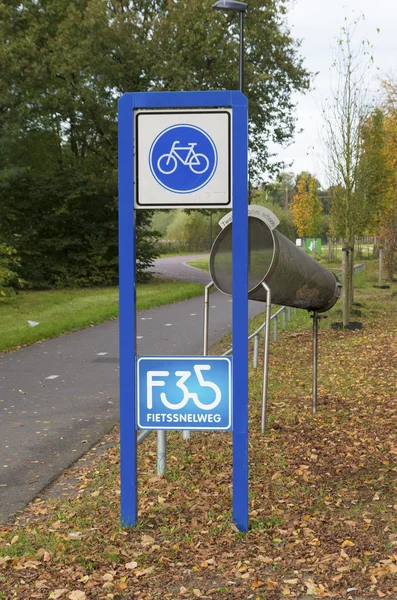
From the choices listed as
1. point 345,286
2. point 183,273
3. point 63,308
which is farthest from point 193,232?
point 345,286

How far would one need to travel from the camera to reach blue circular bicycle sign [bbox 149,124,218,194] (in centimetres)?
435

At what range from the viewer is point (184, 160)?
4.37 meters

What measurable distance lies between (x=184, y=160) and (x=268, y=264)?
2.23 meters

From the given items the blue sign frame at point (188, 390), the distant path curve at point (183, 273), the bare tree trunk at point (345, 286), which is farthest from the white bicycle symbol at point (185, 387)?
the distant path curve at point (183, 273)

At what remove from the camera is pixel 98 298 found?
2397 centimetres

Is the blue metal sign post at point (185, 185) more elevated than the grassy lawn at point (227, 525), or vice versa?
the blue metal sign post at point (185, 185)

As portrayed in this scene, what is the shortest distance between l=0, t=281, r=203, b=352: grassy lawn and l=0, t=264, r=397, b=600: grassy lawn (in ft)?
25.2

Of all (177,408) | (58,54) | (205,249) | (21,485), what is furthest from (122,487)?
(205,249)

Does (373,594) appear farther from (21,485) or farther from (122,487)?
(21,485)

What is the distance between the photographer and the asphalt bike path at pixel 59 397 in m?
6.16

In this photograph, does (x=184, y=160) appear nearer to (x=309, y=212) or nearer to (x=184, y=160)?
(x=184, y=160)

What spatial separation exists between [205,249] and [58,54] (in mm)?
57807

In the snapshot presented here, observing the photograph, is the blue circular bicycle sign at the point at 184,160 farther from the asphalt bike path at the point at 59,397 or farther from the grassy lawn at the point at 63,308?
the grassy lawn at the point at 63,308

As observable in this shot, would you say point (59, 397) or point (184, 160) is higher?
point (184, 160)
